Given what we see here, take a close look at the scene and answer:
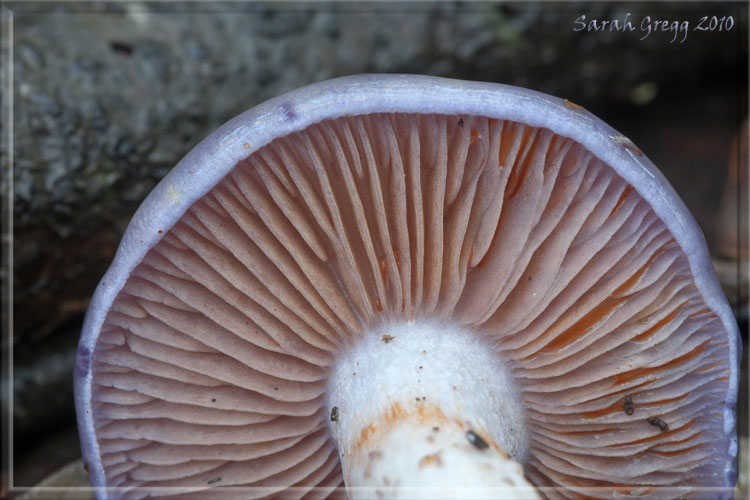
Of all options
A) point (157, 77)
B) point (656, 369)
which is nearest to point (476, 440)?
point (656, 369)

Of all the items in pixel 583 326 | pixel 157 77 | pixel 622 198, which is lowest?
pixel 583 326

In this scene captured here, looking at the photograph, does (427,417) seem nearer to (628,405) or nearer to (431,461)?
(431,461)

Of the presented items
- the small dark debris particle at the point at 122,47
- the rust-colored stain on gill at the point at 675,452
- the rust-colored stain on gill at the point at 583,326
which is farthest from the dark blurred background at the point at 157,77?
the rust-colored stain on gill at the point at 583,326

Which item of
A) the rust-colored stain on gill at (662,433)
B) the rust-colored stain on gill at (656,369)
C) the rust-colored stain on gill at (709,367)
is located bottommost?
the rust-colored stain on gill at (662,433)

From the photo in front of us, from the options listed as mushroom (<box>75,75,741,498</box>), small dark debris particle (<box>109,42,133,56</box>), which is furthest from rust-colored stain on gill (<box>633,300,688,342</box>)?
small dark debris particle (<box>109,42,133,56</box>)

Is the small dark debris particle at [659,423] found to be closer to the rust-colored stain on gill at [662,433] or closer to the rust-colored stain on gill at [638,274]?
the rust-colored stain on gill at [662,433]

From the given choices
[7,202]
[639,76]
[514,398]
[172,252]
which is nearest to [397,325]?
[514,398]

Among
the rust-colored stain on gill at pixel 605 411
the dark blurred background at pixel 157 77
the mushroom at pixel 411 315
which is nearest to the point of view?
the mushroom at pixel 411 315
